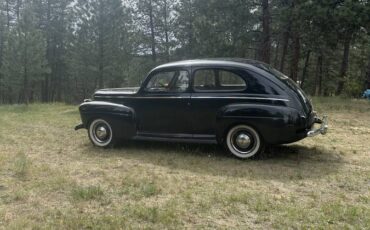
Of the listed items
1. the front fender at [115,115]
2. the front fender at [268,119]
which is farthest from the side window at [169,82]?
the front fender at [268,119]

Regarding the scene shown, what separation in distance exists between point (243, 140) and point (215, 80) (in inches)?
48.1

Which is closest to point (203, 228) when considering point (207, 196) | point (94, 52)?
point (207, 196)

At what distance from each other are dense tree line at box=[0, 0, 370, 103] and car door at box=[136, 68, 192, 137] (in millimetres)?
8503

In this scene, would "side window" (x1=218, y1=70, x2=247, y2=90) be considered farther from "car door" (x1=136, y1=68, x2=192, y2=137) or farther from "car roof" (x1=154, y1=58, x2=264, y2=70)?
"car door" (x1=136, y1=68, x2=192, y2=137)

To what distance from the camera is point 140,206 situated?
15.8 ft

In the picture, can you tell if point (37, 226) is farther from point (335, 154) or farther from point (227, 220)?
point (335, 154)

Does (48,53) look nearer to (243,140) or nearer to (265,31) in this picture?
(265,31)

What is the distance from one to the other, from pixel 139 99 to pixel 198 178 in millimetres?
2445

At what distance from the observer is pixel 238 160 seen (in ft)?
22.8

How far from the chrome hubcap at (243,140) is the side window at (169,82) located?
4.39ft

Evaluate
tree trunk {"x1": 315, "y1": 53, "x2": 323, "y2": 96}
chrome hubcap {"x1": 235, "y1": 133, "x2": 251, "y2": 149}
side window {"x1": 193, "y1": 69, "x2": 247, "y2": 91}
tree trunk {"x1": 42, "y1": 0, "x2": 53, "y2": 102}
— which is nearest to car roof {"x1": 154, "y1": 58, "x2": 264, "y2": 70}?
side window {"x1": 193, "y1": 69, "x2": 247, "y2": 91}

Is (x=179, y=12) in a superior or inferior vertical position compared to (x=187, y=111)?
superior

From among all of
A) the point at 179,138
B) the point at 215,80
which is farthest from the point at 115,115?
the point at 215,80

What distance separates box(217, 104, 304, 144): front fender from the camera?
21.5 ft
